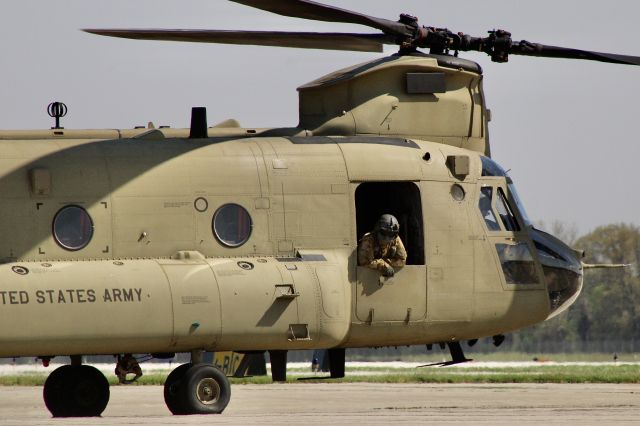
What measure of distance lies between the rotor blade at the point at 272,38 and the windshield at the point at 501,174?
226cm

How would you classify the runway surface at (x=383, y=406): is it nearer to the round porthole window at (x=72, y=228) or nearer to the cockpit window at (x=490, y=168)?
the round porthole window at (x=72, y=228)

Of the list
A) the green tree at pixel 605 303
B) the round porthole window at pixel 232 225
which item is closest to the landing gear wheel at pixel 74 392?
the round porthole window at pixel 232 225

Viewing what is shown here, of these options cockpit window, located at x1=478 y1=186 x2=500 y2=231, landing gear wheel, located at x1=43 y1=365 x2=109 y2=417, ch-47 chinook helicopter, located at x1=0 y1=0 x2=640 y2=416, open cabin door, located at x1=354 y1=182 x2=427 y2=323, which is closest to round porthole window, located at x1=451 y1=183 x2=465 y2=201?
ch-47 chinook helicopter, located at x1=0 y1=0 x2=640 y2=416

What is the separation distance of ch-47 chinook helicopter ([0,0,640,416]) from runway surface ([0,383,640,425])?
0.91 meters

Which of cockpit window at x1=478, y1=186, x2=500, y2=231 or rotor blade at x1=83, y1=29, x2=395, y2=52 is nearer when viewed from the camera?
rotor blade at x1=83, y1=29, x2=395, y2=52

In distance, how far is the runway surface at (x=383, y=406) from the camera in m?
15.6

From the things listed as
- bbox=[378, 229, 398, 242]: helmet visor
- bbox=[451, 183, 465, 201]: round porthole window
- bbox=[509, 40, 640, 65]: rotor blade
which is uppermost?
bbox=[509, 40, 640, 65]: rotor blade

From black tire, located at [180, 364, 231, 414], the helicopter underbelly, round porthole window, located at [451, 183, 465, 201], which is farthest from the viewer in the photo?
round porthole window, located at [451, 183, 465, 201]

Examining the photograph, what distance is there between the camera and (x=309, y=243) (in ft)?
55.2

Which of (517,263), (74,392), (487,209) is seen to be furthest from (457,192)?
(74,392)

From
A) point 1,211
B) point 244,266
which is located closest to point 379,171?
point 244,266

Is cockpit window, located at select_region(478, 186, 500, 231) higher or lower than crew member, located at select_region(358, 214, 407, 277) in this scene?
higher

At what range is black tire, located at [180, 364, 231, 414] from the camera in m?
16.2

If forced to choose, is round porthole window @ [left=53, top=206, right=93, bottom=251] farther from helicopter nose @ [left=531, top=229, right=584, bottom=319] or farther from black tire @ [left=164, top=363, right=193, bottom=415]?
helicopter nose @ [left=531, top=229, right=584, bottom=319]
